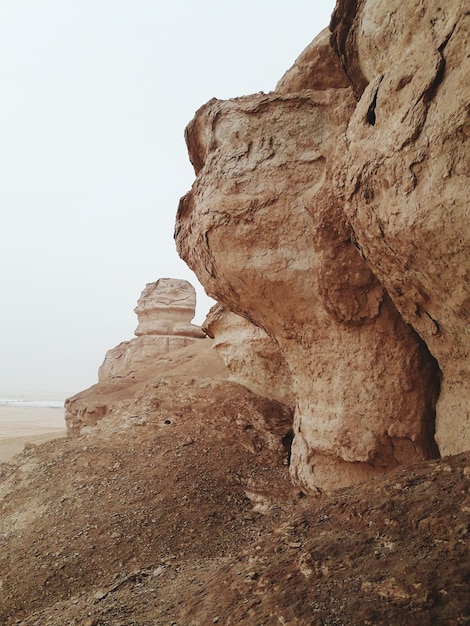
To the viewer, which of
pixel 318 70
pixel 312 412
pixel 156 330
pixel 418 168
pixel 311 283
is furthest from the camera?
pixel 156 330

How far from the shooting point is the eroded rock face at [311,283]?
393 centimetres

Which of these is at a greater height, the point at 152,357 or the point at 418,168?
the point at 418,168

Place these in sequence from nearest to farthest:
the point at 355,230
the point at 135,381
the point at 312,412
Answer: the point at 355,230 < the point at 312,412 < the point at 135,381

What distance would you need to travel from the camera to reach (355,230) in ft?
11.4

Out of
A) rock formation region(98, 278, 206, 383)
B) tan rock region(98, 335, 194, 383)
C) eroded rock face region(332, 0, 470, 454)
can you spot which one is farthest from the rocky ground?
rock formation region(98, 278, 206, 383)

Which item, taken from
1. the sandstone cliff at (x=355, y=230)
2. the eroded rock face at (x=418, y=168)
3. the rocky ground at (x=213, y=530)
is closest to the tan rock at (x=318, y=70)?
the sandstone cliff at (x=355, y=230)

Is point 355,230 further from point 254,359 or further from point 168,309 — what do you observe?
point 168,309

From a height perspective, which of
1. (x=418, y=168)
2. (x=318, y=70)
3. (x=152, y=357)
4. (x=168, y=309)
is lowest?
(x=152, y=357)

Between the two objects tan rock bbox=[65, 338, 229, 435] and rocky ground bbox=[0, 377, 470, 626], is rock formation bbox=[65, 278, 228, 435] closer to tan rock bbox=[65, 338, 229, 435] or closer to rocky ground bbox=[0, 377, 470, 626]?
tan rock bbox=[65, 338, 229, 435]

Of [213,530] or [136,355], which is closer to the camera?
[213,530]

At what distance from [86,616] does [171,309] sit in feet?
46.5

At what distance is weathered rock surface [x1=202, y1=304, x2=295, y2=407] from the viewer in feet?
23.7

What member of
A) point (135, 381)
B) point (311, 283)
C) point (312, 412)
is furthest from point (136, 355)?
point (311, 283)

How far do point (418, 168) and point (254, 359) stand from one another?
5301 millimetres
